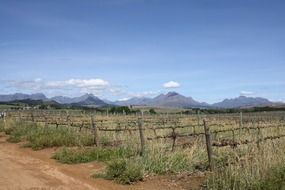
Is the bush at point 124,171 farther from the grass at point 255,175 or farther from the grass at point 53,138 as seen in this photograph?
the grass at point 53,138

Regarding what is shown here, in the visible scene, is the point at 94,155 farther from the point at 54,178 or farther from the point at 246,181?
the point at 246,181

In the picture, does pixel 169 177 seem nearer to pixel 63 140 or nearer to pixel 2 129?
pixel 63 140

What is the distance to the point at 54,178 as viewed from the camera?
1305 centimetres

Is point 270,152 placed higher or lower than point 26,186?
higher

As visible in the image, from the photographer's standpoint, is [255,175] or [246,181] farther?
[255,175]

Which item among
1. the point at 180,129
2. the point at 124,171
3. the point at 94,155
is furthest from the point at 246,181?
the point at 180,129

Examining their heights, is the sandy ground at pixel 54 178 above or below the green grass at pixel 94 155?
below

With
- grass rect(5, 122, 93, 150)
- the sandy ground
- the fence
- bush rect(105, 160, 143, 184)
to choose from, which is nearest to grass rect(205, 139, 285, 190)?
the sandy ground

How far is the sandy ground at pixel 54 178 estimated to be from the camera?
11.9 m

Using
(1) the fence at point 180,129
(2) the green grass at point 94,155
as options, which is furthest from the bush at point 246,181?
(2) the green grass at point 94,155

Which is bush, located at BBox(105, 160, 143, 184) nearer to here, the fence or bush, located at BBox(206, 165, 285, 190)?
the fence

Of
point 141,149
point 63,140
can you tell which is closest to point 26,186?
point 141,149

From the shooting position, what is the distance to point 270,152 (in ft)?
38.5

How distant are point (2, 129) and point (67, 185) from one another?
20.4 m
